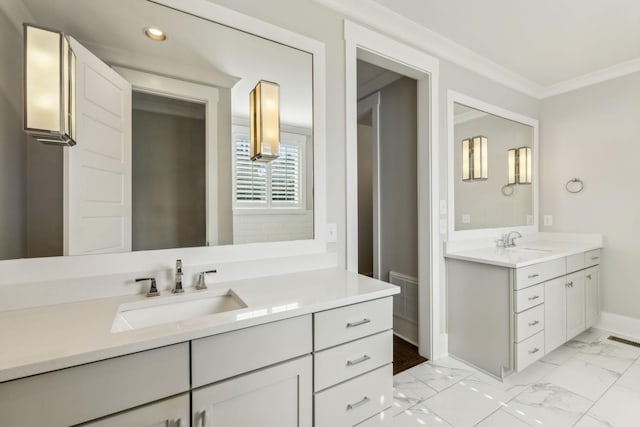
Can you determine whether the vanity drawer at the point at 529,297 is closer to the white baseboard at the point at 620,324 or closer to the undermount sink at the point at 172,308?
the white baseboard at the point at 620,324

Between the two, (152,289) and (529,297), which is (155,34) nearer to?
(152,289)

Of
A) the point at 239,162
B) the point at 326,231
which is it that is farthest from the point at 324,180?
the point at 239,162

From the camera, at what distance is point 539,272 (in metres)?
2.07

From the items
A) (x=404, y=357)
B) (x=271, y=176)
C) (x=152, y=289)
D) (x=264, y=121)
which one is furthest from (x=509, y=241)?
(x=152, y=289)

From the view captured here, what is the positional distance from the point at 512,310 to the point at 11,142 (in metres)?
2.75

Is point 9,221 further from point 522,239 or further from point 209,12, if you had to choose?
point 522,239

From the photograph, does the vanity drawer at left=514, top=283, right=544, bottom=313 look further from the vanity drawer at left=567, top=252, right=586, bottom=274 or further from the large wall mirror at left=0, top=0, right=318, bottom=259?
the large wall mirror at left=0, top=0, right=318, bottom=259

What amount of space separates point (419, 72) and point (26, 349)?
2569mm

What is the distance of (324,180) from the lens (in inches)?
68.4

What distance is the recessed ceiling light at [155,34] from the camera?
51.4 inches

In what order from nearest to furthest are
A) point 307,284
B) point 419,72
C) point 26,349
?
point 26,349 → point 307,284 → point 419,72

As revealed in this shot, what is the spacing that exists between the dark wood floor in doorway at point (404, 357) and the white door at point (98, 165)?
2.02 meters

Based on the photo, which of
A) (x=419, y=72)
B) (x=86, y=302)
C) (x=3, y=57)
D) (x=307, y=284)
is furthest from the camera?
(x=419, y=72)

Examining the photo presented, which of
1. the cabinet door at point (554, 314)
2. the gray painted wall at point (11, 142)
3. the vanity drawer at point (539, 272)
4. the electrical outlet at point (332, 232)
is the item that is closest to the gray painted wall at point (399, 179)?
the vanity drawer at point (539, 272)
